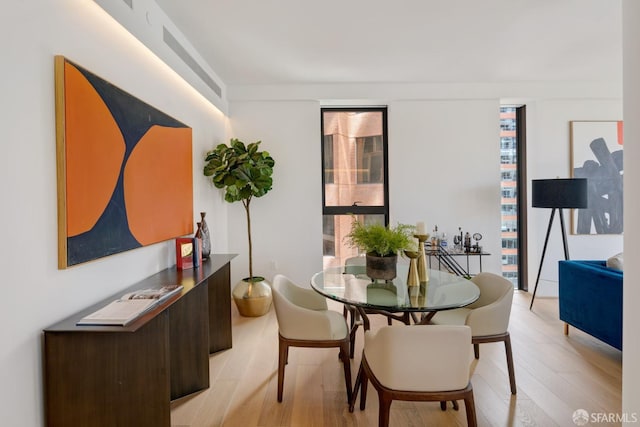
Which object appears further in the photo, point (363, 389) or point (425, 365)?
point (363, 389)

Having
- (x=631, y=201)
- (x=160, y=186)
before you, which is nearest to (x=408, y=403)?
(x=631, y=201)

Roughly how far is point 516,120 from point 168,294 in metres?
4.97

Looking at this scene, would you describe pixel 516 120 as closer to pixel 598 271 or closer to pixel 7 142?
pixel 598 271

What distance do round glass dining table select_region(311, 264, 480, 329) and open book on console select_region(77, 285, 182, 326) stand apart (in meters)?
0.96

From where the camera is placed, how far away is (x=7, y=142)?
1275 mm

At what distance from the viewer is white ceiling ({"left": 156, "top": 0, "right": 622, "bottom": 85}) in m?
2.56

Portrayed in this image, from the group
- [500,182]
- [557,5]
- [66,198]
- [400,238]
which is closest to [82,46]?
[66,198]

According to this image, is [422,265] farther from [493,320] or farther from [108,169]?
[108,169]

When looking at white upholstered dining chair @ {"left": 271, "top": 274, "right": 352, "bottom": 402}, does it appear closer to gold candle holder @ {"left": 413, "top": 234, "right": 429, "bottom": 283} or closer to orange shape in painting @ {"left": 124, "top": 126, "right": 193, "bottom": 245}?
gold candle holder @ {"left": 413, "top": 234, "right": 429, "bottom": 283}

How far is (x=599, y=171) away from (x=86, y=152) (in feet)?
18.1

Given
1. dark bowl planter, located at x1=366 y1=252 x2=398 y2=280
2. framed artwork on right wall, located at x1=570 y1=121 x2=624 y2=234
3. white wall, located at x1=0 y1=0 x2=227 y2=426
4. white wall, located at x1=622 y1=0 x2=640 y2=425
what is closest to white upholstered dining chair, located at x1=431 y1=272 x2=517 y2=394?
dark bowl planter, located at x1=366 y1=252 x2=398 y2=280

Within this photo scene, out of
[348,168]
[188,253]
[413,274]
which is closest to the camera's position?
[413,274]

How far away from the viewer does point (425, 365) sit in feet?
5.07

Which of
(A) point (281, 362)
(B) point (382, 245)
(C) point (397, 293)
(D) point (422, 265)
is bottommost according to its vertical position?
(A) point (281, 362)
